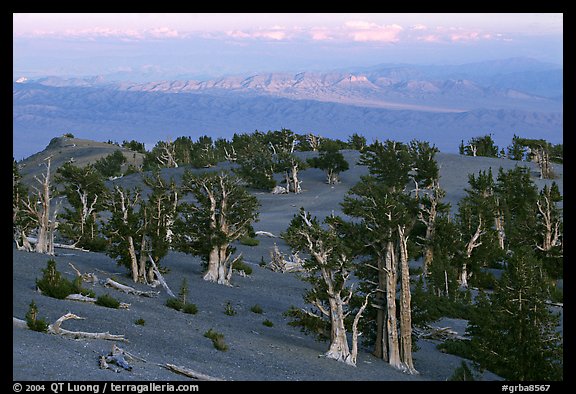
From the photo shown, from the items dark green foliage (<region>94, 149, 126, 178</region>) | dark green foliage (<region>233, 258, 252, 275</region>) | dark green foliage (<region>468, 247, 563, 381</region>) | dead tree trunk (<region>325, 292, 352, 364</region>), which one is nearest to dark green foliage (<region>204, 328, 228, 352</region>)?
dead tree trunk (<region>325, 292, 352, 364</region>)

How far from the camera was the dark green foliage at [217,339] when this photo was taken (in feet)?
63.3

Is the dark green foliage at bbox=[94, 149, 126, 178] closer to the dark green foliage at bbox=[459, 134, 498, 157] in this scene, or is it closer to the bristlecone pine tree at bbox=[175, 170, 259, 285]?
the dark green foliage at bbox=[459, 134, 498, 157]

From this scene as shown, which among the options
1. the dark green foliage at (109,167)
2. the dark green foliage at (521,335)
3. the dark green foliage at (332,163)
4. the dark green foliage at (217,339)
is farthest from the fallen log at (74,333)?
the dark green foliage at (109,167)

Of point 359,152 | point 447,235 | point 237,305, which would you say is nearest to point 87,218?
point 237,305

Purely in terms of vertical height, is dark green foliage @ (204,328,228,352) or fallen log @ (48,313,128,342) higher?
fallen log @ (48,313,128,342)

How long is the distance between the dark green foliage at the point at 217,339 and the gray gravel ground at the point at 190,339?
0.20 metres

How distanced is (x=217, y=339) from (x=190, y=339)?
0.90m

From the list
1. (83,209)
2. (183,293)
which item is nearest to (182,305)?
(183,293)

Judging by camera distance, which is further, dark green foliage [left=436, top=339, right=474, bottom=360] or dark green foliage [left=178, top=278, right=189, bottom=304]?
dark green foliage [left=178, top=278, right=189, bottom=304]

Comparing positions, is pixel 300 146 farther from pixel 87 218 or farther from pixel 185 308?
pixel 185 308

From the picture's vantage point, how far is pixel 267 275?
3600cm

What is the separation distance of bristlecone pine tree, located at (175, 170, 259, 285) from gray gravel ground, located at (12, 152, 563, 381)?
1235 mm

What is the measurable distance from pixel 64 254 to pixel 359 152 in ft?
181

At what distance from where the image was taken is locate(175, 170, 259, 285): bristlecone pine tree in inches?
1234
